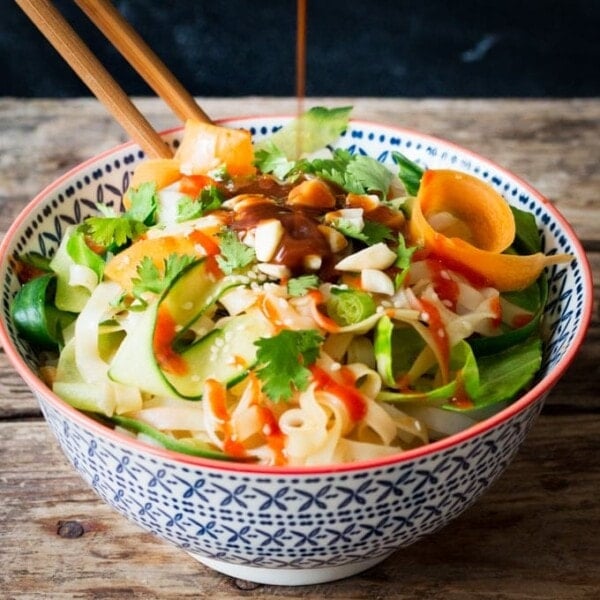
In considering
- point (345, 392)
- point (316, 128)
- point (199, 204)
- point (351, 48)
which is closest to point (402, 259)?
point (345, 392)

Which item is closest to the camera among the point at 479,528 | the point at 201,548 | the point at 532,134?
the point at 201,548

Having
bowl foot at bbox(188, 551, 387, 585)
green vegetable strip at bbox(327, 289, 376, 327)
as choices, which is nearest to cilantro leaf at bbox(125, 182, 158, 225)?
green vegetable strip at bbox(327, 289, 376, 327)

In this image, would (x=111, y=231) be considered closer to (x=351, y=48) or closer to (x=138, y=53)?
(x=138, y=53)

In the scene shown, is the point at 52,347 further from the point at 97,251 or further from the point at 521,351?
the point at 521,351

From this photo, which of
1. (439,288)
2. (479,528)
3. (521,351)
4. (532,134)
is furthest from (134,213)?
(532,134)

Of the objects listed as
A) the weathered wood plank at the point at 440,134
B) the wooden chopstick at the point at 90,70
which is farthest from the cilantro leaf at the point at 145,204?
the weathered wood plank at the point at 440,134

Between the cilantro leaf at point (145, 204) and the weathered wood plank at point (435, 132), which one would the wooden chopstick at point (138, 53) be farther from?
the weathered wood plank at point (435, 132)

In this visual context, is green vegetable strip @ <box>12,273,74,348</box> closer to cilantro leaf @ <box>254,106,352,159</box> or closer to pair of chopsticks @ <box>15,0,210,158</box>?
pair of chopsticks @ <box>15,0,210,158</box>
